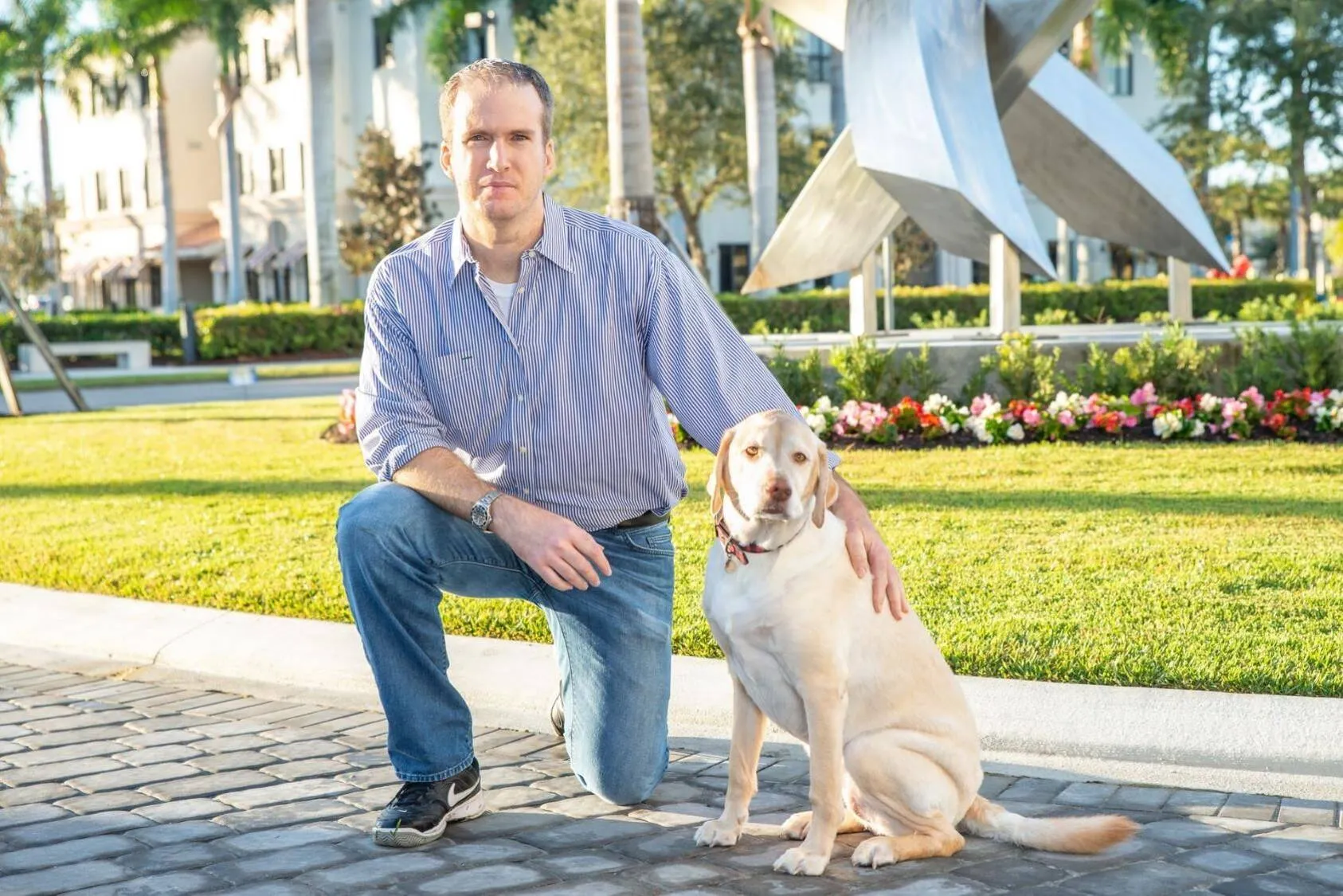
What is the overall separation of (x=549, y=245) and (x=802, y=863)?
1.79m

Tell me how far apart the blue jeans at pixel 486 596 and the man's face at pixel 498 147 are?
2.70ft

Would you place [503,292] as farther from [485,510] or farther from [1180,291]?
[1180,291]

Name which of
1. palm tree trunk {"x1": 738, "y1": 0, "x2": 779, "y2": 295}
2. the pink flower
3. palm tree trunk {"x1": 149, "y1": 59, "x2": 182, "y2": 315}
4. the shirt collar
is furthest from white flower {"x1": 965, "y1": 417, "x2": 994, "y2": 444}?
palm tree trunk {"x1": 149, "y1": 59, "x2": 182, "y2": 315}

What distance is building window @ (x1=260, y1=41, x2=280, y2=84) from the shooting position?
53188 millimetres

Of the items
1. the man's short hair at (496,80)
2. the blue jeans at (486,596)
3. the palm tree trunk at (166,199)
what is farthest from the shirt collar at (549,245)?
the palm tree trunk at (166,199)

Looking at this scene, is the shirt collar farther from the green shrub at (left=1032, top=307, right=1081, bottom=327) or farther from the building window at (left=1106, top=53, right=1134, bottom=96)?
the building window at (left=1106, top=53, right=1134, bottom=96)

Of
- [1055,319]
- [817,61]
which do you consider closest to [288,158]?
[817,61]

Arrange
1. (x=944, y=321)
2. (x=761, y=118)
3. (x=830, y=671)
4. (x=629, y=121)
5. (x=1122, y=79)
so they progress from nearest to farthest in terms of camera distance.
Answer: (x=830, y=671) < (x=944, y=321) < (x=629, y=121) < (x=761, y=118) < (x=1122, y=79)

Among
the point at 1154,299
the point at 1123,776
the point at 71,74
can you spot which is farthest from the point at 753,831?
the point at 71,74

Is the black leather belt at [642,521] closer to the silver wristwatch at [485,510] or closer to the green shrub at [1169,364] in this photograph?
the silver wristwatch at [485,510]

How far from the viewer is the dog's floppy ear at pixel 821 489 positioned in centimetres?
378

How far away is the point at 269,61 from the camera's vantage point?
53.5 m

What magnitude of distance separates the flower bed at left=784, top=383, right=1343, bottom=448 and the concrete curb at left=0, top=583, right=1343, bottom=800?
5.80m

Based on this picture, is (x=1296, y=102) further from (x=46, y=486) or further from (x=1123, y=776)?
(x=1123, y=776)
